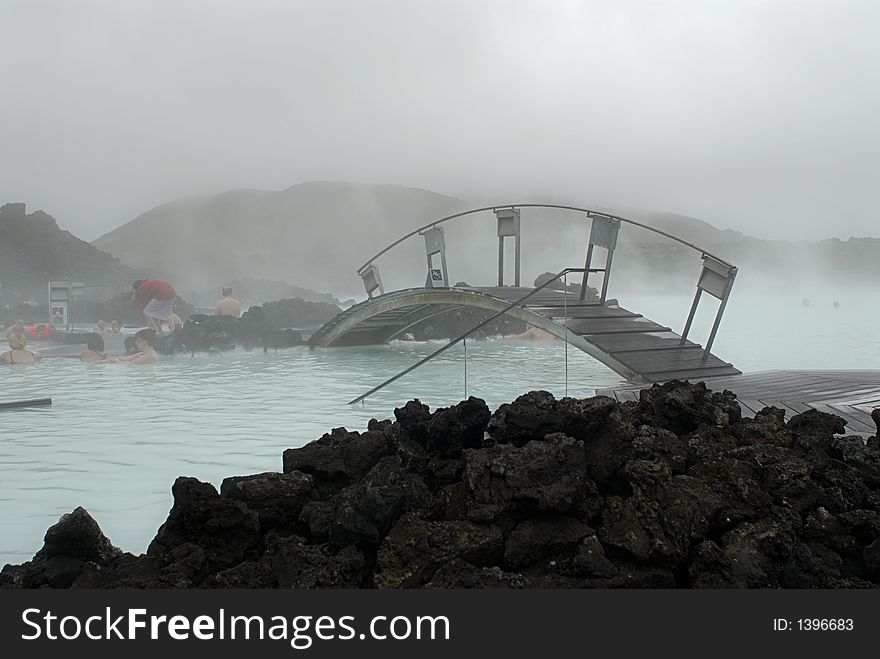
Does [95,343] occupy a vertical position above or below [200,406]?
above

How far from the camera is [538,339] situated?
39.7 feet

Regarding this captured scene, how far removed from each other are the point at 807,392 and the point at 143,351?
919 centimetres

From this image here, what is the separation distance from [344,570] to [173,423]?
12.6 feet

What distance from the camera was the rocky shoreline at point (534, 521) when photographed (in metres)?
1.99

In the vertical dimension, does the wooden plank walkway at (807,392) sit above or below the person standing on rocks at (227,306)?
below

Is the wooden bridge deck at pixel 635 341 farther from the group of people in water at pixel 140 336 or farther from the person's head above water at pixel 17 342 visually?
the person's head above water at pixel 17 342

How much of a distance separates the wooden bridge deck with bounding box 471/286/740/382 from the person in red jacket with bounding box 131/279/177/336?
8.77 m

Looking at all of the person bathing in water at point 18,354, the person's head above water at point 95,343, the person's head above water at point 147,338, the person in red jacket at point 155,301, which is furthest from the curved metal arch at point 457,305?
the person in red jacket at point 155,301

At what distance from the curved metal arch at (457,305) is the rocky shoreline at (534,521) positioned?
2820mm

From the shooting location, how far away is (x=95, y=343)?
1148 centimetres

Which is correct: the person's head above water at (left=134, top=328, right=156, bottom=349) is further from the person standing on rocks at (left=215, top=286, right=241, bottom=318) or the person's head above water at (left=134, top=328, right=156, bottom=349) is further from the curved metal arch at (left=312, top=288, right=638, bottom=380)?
the curved metal arch at (left=312, top=288, right=638, bottom=380)

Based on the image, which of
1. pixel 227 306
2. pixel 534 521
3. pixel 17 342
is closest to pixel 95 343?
pixel 17 342


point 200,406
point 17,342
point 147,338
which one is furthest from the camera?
point 147,338

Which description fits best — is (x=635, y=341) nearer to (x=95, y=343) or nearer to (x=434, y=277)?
(x=434, y=277)
